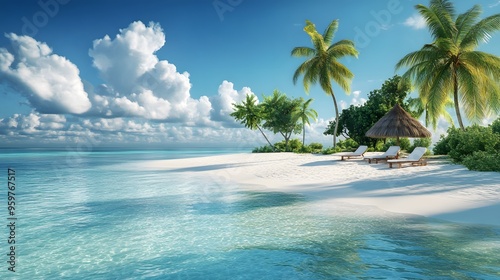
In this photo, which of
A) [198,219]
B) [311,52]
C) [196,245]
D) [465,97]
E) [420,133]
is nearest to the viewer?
[196,245]

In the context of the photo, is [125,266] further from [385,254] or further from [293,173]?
[293,173]

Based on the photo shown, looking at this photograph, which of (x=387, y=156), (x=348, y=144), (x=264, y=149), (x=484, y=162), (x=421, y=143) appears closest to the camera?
(x=484, y=162)

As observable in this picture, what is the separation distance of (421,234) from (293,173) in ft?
28.3

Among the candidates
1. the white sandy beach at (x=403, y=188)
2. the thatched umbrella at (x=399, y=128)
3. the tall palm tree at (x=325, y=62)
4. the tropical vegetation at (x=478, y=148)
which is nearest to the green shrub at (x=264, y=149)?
the tall palm tree at (x=325, y=62)

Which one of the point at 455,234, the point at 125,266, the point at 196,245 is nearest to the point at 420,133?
the point at 455,234

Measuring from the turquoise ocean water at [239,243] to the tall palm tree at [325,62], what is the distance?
17.7m

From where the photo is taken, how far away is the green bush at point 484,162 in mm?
11473

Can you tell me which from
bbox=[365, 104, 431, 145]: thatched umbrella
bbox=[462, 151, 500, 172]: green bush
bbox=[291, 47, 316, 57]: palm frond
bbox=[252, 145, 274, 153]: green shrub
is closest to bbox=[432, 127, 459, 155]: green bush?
bbox=[365, 104, 431, 145]: thatched umbrella

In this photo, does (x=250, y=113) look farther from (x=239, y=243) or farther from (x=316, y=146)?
(x=239, y=243)

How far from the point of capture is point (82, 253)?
17.8ft

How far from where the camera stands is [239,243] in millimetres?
5723

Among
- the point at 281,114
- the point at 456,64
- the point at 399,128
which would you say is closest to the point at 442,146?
the point at 399,128

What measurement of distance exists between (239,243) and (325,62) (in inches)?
858

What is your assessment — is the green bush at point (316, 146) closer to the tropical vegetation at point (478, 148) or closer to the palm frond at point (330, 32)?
the palm frond at point (330, 32)
